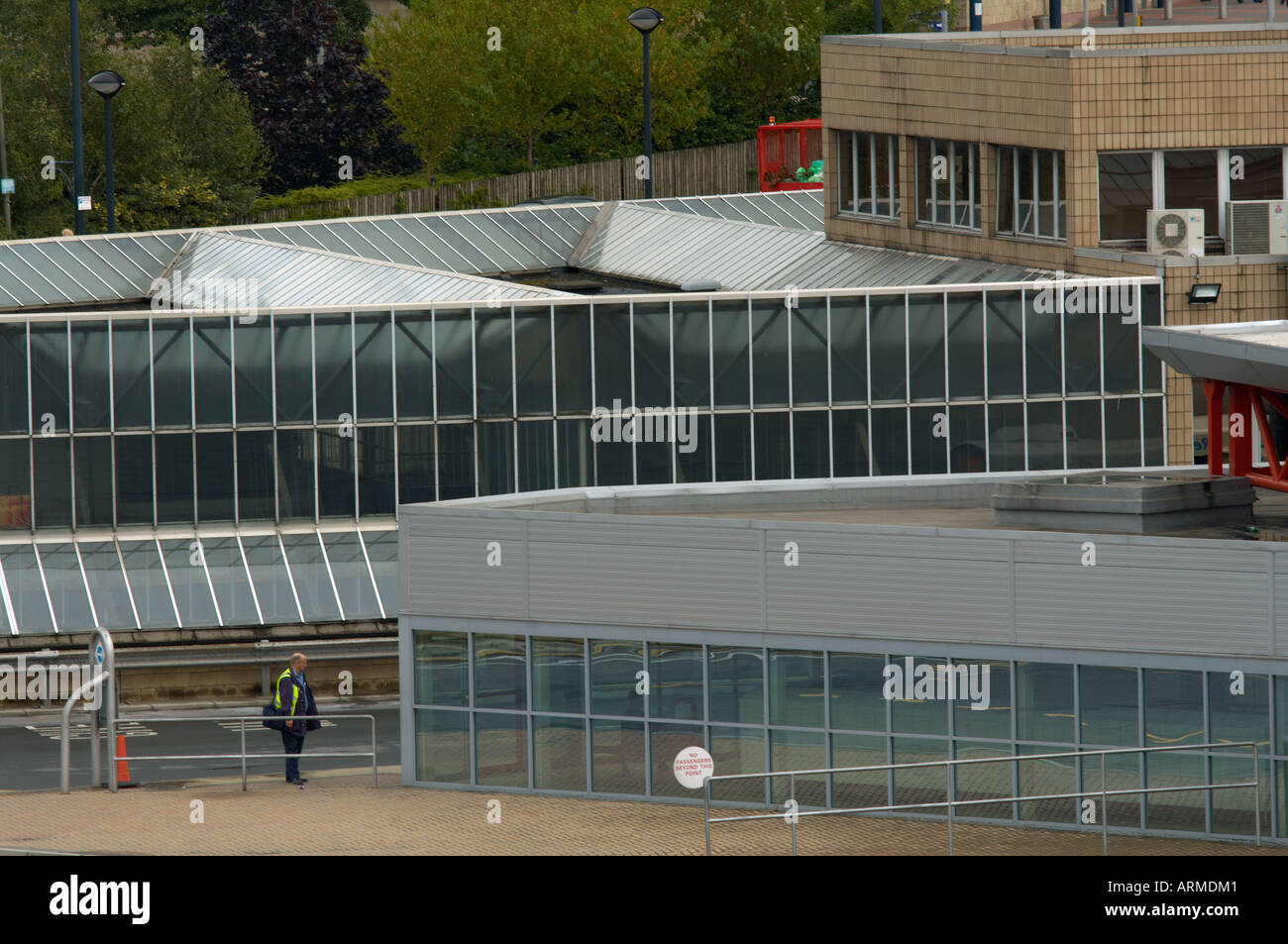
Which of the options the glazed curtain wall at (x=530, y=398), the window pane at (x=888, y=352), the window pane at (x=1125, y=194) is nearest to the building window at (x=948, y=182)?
the window pane at (x=1125, y=194)

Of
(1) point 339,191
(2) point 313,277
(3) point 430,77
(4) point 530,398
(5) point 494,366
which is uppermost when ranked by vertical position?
(3) point 430,77

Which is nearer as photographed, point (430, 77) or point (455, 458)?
point (455, 458)

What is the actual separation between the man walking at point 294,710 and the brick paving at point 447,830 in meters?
0.63

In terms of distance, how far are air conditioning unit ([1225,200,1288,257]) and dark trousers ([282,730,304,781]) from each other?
59.6 ft

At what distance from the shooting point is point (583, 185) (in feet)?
235

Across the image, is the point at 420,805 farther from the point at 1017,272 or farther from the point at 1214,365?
the point at 1017,272

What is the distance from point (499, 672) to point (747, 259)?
21343 millimetres

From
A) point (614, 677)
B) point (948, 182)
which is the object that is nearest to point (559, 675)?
point (614, 677)

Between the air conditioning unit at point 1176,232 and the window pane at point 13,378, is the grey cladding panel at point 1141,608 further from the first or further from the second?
the window pane at point 13,378

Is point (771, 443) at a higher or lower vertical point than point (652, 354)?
lower

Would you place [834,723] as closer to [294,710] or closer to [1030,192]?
[294,710]

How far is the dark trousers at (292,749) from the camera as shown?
87.9 ft

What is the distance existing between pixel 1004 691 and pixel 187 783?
1037cm

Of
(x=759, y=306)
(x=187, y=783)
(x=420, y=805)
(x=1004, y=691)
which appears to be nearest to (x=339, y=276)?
(x=759, y=306)
